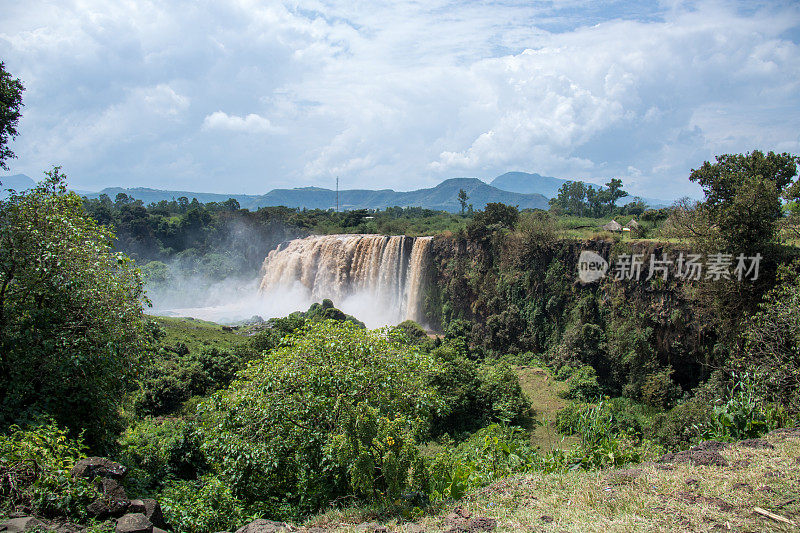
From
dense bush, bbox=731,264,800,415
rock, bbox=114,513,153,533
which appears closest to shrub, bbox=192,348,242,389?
rock, bbox=114,513,153,533

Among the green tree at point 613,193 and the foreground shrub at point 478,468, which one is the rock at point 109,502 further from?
the green tree at point 613,193

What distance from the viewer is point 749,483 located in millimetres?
5379

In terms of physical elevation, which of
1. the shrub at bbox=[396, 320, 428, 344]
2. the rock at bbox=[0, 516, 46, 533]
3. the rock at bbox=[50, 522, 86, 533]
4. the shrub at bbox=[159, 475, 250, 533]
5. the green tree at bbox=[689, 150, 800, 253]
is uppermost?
the green tree at bbox=[689, 150, 800, 253]

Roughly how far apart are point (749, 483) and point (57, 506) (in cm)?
809

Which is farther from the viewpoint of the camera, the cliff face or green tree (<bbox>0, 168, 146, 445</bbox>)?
the cliff face

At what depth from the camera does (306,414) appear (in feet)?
24.1

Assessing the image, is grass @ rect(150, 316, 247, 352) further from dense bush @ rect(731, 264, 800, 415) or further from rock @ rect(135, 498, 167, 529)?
dense bush @ rect(731, 264, 800, 415)

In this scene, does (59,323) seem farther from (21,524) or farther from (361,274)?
(361,274)

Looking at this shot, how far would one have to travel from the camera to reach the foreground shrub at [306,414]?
6781 mm

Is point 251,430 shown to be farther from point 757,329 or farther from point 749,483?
point 757,329

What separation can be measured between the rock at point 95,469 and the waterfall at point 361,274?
86.8 feet

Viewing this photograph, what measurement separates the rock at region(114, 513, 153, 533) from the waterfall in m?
27.1

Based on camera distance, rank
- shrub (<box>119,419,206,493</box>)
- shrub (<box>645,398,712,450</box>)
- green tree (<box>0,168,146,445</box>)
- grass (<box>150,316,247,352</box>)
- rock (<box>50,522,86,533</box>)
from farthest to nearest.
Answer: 1. grass (<box>150,316,247,352</box>)
2. shrub (<box>645,398,712,450</box>)
3. shrub (<box>119,419,206,493</box>)
4. green tree (<box>0,168,146,445</box>)
5. rock (<box>50,522,86,533</box>)

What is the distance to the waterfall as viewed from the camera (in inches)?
1280
